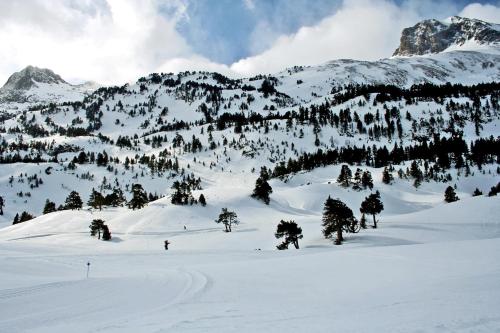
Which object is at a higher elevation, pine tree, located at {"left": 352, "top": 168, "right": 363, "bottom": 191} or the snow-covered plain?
pine tree, located at {"left": 352, "top": 168, "right": 363, "bottom": 191}

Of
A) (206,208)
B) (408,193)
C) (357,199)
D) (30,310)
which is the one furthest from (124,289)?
(408,193)

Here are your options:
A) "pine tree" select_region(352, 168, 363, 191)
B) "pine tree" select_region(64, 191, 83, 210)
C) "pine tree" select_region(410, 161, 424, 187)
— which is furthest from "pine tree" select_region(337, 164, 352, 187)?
"pine tree" select_region(64, 191, 83, 210)

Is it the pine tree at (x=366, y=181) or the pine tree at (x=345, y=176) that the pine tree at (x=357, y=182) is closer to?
the pine tree at (x=366, y=181)

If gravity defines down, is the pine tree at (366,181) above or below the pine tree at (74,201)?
above

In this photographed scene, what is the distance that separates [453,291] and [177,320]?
1219 cm

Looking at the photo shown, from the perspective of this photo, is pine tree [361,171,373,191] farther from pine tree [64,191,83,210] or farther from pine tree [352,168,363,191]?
pine tree [64,191,83,210]

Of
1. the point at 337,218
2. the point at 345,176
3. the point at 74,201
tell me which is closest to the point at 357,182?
the point at 345,176

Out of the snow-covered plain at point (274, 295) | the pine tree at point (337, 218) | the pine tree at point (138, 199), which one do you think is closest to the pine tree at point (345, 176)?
the pine tree at point (138, 199)

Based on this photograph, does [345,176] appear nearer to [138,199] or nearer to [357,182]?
[357,182]

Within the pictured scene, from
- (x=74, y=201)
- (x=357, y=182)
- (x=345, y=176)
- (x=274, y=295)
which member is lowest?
(x=274, y=295)

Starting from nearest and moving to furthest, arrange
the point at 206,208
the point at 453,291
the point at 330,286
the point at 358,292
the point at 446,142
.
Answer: the point at 453,291 → the point at 358,292 → the point at 330,286 → the point at 206,208 → the point at 446,142

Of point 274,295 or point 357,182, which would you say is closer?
point 274,295

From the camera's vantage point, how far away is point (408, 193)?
140750 mm

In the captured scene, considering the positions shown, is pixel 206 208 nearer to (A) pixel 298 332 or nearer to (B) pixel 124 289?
(B) pixel 124 289
